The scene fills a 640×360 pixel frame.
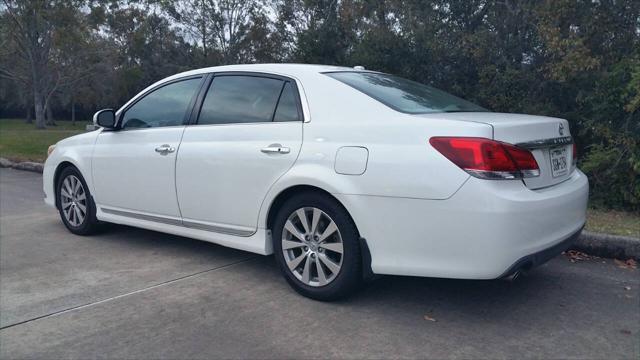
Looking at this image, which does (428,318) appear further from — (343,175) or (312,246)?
(343,175)

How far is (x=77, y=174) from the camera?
588 centimetres

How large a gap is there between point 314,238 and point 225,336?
90 centimetres

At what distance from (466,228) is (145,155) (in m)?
2.95

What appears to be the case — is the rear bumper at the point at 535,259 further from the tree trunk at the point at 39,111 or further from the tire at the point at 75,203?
the tree trunk at the point at 39,111

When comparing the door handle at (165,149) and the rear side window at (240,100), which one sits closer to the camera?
the rear side window at (240,100)

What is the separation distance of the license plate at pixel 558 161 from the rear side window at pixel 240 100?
6.46 ft

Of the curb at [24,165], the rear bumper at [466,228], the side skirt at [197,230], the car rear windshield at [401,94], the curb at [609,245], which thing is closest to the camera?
the rear bumper at [466,228]

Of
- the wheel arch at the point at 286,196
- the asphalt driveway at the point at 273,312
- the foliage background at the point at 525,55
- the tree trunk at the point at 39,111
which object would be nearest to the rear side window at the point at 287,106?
the wheel arch at the point at 286,196

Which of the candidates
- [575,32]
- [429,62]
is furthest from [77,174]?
[575,32]

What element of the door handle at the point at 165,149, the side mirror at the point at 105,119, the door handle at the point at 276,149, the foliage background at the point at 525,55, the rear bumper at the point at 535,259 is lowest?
the rear bumper at the point at 535,259

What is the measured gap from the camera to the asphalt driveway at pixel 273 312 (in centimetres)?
330

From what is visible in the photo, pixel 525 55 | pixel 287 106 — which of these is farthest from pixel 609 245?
pixel 525 55

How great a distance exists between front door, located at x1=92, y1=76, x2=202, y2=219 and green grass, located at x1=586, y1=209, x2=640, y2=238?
3758mm

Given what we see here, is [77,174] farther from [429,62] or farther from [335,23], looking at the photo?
[335,23]
